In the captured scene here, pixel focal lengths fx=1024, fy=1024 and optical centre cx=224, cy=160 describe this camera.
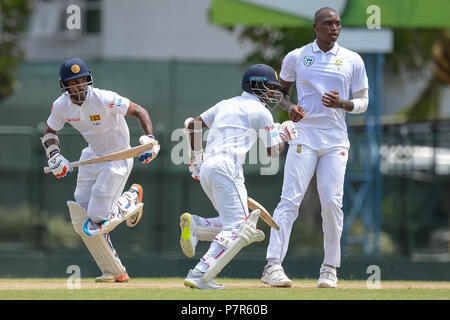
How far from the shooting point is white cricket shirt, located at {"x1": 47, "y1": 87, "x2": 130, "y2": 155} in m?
9.01

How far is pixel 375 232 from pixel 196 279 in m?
8.12

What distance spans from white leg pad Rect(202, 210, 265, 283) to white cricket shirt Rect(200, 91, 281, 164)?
57cm

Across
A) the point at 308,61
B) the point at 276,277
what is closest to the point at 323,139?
the point at 308,61

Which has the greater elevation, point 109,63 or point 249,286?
point 109,63

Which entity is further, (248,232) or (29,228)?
(29,228)

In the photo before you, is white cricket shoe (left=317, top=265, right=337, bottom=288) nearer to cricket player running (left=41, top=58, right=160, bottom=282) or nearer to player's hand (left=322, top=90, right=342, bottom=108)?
player's hand (left=322, top=90, right=342, bottom=108)

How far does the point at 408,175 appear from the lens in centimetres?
1708

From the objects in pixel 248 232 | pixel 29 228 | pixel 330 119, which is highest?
pixel 330 119

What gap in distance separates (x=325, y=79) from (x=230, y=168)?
4.52 feet
